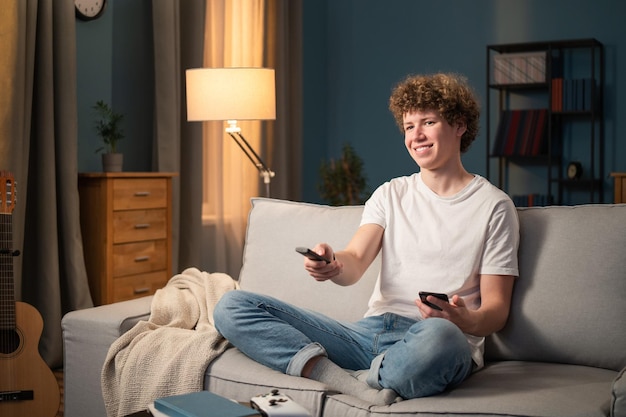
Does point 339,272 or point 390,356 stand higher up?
point 339,272

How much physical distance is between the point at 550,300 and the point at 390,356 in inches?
20.0

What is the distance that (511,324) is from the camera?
2176mm

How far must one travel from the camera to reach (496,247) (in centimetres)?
214

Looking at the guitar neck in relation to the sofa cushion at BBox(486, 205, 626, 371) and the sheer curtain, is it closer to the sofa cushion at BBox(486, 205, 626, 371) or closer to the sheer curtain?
the sofa cushion at BBox(486, 205, 626, 371)

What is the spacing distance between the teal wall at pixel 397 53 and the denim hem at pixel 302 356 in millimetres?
4159

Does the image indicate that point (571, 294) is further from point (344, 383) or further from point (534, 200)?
point (534, 200)

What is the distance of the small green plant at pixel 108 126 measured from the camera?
13.6 ft

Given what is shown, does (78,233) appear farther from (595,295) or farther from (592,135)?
(592,135)

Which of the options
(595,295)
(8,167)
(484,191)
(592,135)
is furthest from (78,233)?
(592,135)

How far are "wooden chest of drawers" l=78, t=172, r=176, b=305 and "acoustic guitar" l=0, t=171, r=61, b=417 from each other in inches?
42.0

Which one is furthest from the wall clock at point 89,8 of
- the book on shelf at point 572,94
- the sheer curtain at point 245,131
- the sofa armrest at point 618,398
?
the sofa armrest at point 618,398

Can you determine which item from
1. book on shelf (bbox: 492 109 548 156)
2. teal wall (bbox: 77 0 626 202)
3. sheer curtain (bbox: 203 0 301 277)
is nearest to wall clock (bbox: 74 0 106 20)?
sheer curtain (bbox: 203 0 301 277)

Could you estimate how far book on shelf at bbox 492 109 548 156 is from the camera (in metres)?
5.65

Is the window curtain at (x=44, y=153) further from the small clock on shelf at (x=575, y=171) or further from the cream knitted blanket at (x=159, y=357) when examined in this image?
the small clock on shelf at (x=575, y=171)
